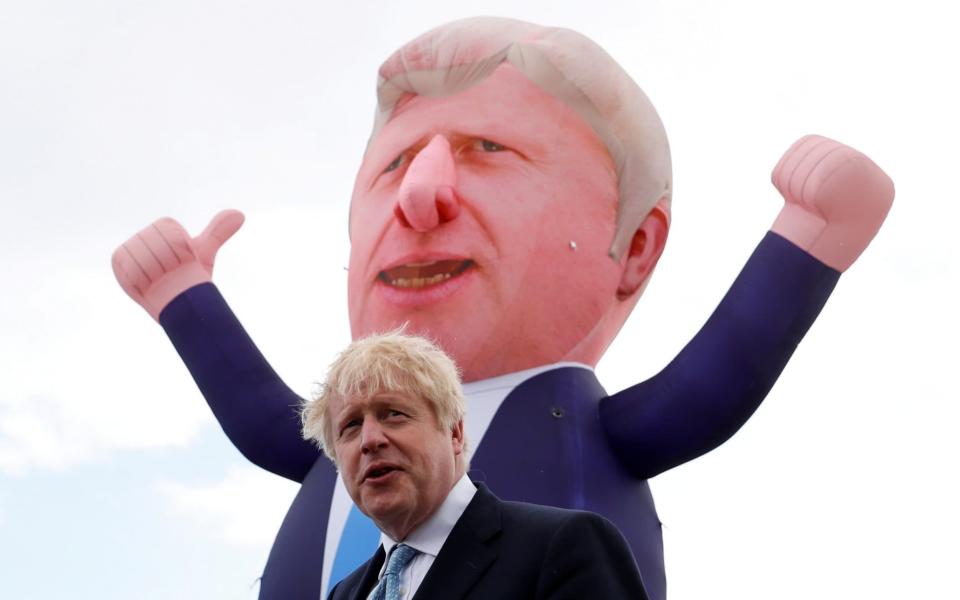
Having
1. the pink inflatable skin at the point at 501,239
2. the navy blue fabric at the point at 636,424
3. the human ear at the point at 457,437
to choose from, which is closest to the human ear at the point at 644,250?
the pink inflatable skin at the point at 501,239

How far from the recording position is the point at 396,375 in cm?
163

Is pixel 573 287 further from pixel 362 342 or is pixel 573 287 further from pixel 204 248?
pixel 362 342

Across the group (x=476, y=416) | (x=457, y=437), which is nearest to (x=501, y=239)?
(x=476, y=416)

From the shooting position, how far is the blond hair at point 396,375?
162 centimetres


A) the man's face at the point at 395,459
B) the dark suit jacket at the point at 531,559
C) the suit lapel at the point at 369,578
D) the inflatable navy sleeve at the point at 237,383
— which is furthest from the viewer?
the inflatable navy sleeve at the point at 237,383

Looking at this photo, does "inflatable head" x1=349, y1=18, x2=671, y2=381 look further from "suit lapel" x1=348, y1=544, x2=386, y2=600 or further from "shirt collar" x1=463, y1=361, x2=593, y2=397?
"suit lapel" x1=348, y1=544, x2=386, y2=600

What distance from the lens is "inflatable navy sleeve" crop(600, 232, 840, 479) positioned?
336 centimetres

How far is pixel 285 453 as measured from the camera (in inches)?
150

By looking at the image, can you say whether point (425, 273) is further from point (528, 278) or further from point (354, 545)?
point (354, 545)

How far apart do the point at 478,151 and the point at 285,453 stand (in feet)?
3.65

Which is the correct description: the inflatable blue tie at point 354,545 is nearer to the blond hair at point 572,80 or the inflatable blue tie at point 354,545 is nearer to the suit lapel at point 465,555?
the blond hair at point 572,80

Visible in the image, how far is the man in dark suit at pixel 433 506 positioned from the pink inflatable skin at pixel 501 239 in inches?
74.5

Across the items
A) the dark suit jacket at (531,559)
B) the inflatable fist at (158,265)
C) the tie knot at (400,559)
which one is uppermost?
the inflatable fist at (158,265)

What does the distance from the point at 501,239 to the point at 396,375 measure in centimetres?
204
